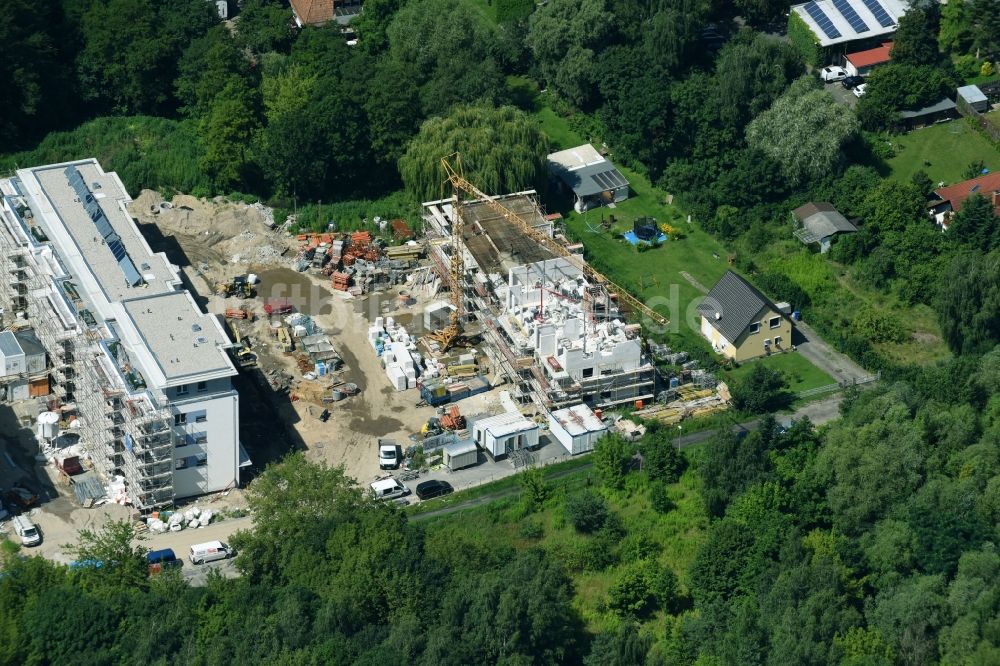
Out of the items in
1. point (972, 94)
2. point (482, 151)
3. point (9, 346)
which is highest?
point (972, 94)

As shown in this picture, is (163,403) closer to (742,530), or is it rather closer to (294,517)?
(294,517)

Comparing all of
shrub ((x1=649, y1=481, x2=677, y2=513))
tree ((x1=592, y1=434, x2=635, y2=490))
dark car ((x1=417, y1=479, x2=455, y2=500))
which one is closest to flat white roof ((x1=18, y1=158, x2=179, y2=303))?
dark car ((x1=417, y1=479, x2=455, y2=500))

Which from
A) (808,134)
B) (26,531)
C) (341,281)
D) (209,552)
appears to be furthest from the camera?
(808,134)

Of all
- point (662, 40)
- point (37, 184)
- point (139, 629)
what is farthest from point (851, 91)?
point (139, 629)

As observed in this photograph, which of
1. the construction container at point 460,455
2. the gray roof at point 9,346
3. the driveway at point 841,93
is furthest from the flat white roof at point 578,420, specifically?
the driveway at point 841,93

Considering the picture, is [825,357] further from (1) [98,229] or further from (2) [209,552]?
(1) [98,229]

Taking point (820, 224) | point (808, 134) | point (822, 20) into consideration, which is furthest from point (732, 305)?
point (822, 20)
